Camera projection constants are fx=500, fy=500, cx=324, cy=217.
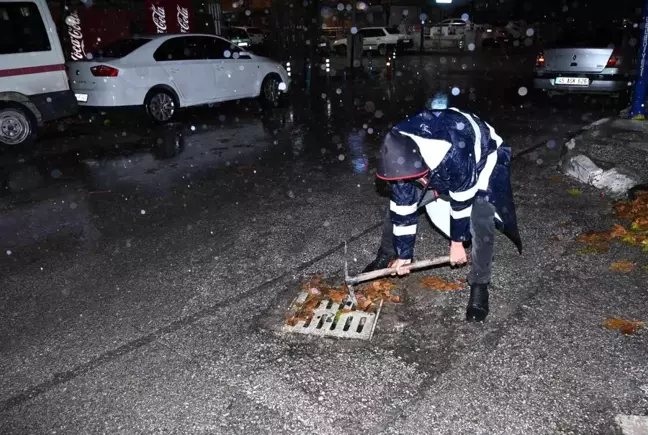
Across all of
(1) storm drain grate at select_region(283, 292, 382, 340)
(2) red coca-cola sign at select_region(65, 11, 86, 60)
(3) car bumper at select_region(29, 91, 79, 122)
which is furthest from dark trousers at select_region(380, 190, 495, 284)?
(2) red coca-cola sign at select_region(65, 11, 86, 60)

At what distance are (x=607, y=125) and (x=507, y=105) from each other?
142 inches

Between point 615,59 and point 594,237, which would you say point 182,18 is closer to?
point 615,59

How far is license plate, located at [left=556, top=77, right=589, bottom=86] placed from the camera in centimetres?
995

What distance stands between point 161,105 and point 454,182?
7873 millimetres

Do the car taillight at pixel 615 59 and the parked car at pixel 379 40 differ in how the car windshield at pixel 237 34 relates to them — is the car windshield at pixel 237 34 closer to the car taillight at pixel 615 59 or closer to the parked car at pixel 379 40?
the parked car at pixel 379 40

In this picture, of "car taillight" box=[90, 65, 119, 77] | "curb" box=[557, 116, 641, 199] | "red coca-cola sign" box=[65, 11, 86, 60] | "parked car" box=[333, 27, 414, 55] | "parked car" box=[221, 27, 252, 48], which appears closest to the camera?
"curb" box=[557, 116, 641, 199]

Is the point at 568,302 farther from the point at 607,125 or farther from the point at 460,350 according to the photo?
the point at 607,125

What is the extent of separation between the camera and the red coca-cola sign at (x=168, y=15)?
46.2 ft

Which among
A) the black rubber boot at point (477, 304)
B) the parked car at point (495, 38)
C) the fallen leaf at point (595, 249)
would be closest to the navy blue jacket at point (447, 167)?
the black rubber boot at point (477, 304)

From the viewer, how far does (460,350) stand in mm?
3006

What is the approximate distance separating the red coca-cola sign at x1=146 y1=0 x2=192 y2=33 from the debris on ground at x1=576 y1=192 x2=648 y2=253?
13128 mm

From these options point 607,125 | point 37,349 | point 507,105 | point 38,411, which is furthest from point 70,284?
point 507,105

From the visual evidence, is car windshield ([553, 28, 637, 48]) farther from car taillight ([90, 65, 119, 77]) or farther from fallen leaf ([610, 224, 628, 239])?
car taillight ([90, 65, 119, 77])

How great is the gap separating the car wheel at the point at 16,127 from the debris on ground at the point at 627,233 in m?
8.00
